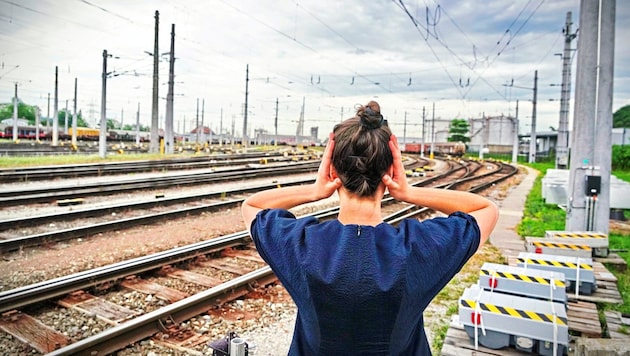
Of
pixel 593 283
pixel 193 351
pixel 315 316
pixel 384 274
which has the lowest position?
pixel 193 351

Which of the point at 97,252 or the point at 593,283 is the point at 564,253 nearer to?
the point at 593,283

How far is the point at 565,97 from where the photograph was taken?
99.6 ft

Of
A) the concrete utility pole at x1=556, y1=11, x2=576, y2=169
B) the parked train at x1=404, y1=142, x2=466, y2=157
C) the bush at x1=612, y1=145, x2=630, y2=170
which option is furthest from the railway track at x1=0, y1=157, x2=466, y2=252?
the parked train at x1=404, y1=142, x2=466, y2=157

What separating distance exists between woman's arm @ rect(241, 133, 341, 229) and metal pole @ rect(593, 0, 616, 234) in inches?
340

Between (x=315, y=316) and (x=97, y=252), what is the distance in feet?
24.4

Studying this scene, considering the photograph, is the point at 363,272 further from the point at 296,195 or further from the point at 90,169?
the point at 90,169

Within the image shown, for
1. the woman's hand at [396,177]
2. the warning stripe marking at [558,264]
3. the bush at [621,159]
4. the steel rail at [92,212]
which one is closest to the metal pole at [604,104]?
the warning stripe marking at [558,264]

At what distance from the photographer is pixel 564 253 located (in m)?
Result: 7.36

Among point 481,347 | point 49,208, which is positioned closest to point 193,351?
point 481,347

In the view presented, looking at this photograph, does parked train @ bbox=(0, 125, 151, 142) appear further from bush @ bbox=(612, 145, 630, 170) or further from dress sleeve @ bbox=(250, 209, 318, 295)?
dress sleeve @ bbox=(250, 209, 318, 295)

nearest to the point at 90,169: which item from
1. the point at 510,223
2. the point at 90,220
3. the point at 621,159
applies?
the point at 90,220

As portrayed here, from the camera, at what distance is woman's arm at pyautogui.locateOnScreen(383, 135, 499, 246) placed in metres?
1.66

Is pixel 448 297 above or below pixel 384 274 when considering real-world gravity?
below

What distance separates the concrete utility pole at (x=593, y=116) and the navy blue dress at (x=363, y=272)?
852 centimetres
